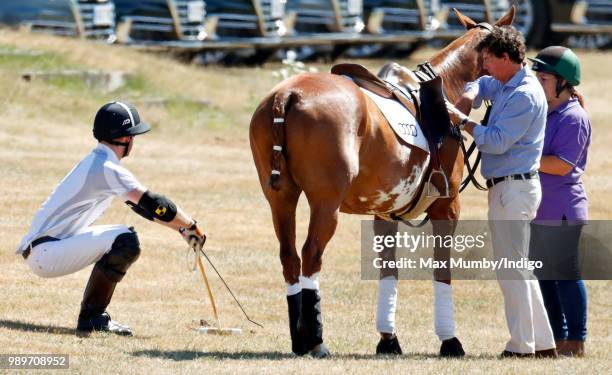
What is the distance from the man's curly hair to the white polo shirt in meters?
2.47

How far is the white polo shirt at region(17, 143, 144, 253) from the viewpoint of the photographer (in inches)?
352

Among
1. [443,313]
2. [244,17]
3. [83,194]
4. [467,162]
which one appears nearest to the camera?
[83,194]

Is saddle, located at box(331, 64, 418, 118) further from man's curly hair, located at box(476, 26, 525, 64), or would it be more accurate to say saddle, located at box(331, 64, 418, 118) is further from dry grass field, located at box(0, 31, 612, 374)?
dry grass field, located at box(0, 31, 612, 374)

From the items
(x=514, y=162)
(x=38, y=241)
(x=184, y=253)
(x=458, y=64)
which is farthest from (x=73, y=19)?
(x=514, y=162)

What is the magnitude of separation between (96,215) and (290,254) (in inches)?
55.4

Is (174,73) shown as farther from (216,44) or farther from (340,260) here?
(340,260)

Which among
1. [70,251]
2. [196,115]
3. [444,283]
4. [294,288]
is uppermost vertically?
[70,251]

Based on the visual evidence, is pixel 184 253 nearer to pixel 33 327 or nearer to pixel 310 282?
pixel 33 327

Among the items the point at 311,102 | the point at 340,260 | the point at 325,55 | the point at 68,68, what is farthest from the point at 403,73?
the point at 325,55

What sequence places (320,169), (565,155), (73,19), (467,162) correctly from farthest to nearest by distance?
(73,19), (467,162), (565,155), (320,169)

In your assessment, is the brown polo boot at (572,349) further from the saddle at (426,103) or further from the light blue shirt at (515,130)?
the light blue shirt at (515,130)

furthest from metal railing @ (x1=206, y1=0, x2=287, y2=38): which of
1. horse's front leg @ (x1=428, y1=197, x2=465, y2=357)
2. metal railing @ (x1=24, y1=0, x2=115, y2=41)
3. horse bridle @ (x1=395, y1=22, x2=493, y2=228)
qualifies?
horse's front leg @ (x1=428, y1=197, x2=465, y2=357)

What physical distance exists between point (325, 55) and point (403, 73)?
17.4 m

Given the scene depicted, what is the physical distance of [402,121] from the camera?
9219 millimetres
